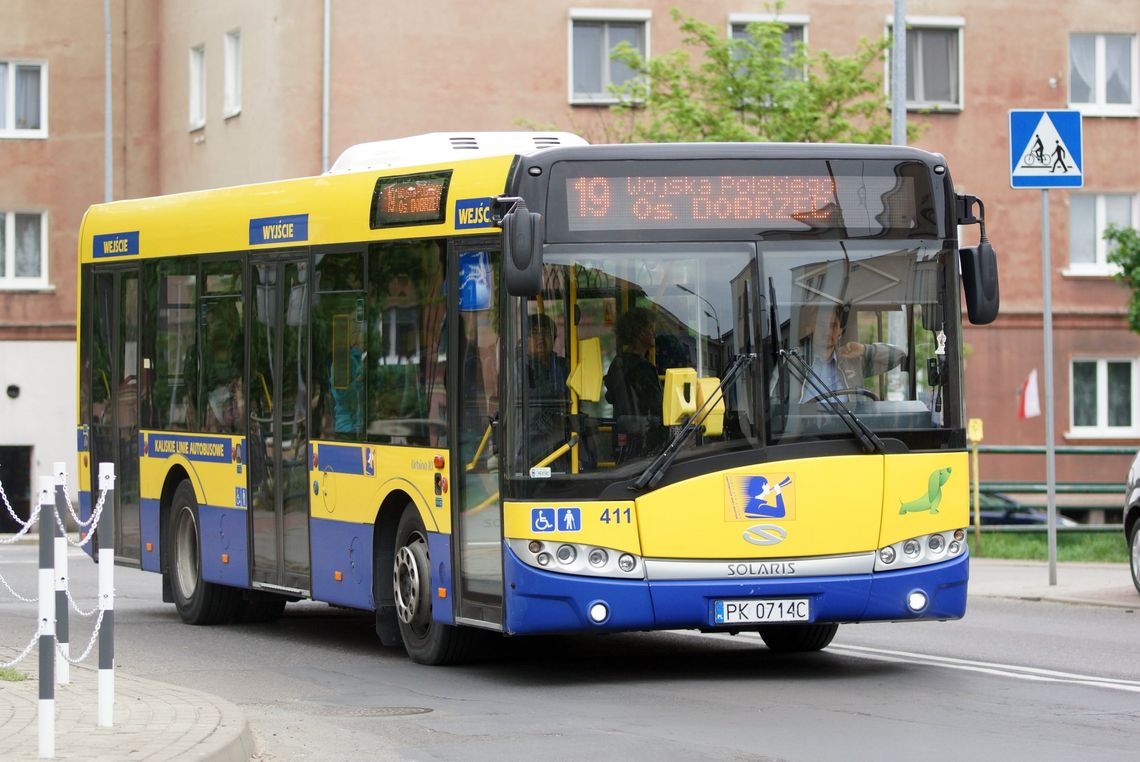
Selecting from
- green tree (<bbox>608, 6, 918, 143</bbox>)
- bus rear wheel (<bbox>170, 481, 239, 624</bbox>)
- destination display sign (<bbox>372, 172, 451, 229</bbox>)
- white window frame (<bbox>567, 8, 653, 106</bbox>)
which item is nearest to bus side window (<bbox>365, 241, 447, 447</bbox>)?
destination display sign (<bbox>372, 172, 451, 229</bbox>)

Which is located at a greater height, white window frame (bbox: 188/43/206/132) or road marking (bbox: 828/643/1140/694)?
white window frame (bbox: 188/43/206/132)

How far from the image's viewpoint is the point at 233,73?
1614 inches

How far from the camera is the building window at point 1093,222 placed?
1634 inches

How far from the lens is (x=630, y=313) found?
1215 cm

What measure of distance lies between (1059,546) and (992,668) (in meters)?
18.0

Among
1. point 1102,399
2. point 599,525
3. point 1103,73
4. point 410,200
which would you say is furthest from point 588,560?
point 1103,73

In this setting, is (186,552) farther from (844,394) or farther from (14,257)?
(14,257)

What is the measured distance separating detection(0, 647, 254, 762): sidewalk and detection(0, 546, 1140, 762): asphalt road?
31 centimetres

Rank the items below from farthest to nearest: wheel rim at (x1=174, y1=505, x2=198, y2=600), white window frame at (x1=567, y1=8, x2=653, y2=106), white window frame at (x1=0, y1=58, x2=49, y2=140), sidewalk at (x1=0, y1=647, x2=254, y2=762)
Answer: white window frame at (x1=0, y1=58, x2=49, y2=140) < white window frame at (x1=567, y1=8, x2=653, y2=106) < wheel rim at (x1=174, y1=505, x2=198, y2=600) < sidewalk at (x1=0, y1=647, x2=254, y2=762)

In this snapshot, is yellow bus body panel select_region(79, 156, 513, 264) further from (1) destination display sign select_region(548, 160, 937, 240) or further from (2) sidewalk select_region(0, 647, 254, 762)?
(2) sidewalk select_region(0, 647, 254, 762)

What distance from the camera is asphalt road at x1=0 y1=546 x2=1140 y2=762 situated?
9.95 meters

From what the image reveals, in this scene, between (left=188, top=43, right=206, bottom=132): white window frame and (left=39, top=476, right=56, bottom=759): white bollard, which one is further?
(left=188, top=43, right=206, bottom=132): white window frame

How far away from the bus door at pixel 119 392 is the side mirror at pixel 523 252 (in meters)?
6.84

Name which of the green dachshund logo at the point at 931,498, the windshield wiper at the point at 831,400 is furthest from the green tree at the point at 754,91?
the windshield wiper at the point at 831,400
